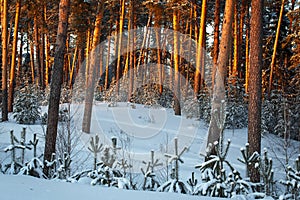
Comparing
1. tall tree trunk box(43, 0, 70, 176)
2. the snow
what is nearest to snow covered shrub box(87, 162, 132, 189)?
the snow

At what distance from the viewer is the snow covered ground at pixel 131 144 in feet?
12.3

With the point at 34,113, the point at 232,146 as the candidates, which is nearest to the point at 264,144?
the point at 232,146

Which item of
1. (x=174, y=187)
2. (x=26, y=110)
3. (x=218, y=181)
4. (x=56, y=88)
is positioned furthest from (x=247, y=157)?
(x=26, y=110)

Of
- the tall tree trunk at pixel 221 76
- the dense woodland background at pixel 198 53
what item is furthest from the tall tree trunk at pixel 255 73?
the tall tree trunk at pixel 221 76

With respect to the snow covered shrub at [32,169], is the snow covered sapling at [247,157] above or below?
above

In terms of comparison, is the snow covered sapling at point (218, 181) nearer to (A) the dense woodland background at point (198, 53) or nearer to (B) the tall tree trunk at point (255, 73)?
(B) the tall tree trunk at point (255, 73)

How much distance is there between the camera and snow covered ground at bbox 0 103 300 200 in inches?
148

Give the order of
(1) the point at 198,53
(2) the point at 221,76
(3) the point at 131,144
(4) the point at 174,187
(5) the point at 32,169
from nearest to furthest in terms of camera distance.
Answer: (4) the point at 174,187, (5) the point at 32,169, (2) the point at 221,76, (3) the point at 131,144, (1) the point at 198,53

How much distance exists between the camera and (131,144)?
416 inches

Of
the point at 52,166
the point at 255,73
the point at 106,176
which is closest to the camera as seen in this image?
the point at 106,176

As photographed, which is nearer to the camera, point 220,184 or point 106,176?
point 220,184

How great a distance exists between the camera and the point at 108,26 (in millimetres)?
26609

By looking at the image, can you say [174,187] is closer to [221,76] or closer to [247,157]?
[247,157]

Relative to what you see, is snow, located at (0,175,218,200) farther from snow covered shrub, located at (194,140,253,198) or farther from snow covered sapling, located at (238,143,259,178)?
snow covered sapling, located at (238,143,259,178)
